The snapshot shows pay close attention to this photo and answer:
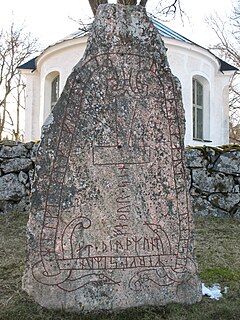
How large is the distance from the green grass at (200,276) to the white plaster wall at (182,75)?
6.55 meters

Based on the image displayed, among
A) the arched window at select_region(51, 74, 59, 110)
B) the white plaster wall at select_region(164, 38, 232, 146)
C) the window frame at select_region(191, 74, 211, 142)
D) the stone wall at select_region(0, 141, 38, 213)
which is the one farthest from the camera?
the arched window at select_region(51, 74, 59, 110)

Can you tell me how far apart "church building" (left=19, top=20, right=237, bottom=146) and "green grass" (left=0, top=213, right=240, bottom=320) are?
21.6 feet

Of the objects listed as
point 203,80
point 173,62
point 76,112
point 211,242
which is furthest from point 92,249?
point 203,80

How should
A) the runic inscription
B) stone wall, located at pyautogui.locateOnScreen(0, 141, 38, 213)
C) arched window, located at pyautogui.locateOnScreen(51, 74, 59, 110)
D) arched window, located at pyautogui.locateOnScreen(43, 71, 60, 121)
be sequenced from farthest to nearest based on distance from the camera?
arched window, located at pyautogui.locateOnScreen(51, 74, 59, 110) < arched window, located at pyautogui.locateOnScreen(43, 71, 60, 121) < stone wall, located at pyautogui.locateOnScreen(0, 141, 38, 213) < the runic inscription

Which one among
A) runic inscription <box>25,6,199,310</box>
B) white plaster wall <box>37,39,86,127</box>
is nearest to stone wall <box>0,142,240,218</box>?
runic inscription <box>25,6,199,310</box>

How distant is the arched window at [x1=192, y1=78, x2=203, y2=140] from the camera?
13.1 m

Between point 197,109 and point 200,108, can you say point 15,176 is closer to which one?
point 197,109

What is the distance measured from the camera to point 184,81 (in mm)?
12484

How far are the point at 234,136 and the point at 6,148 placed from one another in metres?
17.7

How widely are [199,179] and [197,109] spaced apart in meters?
6.15

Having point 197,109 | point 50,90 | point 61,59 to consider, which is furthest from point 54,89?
point 197,109

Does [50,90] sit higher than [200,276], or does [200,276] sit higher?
[50,90]

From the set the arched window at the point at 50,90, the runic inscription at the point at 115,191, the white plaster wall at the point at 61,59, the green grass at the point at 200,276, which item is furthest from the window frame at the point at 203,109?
the runic inscription at the point at 115,191

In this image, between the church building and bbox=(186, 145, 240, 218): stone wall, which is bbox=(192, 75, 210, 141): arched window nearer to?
the church building
